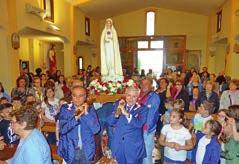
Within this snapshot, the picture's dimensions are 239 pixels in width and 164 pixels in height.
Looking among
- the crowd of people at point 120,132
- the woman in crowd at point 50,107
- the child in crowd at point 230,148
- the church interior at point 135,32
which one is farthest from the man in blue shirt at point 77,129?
the church interior at point 135,32

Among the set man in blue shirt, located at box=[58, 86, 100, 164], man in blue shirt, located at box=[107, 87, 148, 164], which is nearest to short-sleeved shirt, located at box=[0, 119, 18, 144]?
man in blue shirt, located at box=[58, 86, 100, 164]

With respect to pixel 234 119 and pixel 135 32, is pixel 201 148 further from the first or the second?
pixel 135 32

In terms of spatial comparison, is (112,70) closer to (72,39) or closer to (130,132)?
(130,132)

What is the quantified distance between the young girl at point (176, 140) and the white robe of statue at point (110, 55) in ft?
4.52

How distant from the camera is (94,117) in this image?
8.48 feet

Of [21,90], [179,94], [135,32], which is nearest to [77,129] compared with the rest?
[21,90]

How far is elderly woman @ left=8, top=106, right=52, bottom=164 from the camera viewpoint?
6.37 ft

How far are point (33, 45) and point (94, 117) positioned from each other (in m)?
10.6

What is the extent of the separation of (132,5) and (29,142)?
39.7 feet

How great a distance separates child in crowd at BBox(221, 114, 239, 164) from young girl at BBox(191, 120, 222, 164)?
0.09 metres

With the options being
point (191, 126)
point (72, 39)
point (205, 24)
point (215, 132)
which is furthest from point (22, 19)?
point (205, 24)

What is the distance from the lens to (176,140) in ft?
10.5

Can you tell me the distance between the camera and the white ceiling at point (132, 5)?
11073mm

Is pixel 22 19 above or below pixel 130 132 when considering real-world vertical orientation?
above
